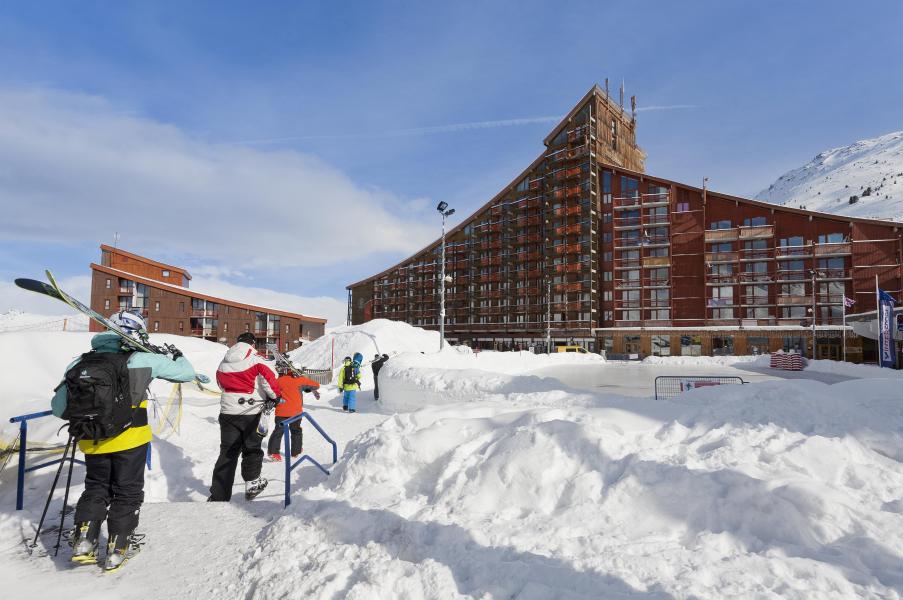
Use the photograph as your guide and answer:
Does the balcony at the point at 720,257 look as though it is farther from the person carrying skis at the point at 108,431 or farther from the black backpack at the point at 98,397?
the black backpack at the point at 98,397

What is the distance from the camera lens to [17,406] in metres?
6.97

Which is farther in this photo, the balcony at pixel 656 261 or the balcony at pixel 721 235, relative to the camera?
the balcony at pixel 656 261

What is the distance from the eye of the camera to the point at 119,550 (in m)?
3.66

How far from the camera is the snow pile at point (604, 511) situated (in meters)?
3.05

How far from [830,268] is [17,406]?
Result: 57864 mm

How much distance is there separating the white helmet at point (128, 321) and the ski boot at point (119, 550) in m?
1.70

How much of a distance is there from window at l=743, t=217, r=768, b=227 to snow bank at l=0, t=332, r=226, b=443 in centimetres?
5389

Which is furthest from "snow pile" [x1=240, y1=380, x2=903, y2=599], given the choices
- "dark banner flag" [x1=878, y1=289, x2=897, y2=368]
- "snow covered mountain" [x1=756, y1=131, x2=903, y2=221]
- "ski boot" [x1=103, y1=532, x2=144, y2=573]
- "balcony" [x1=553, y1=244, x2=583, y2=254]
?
"snow covered mountain" [x1=756, y1=131, x2=903, y2=221]

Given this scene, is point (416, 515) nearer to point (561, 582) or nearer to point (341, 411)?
point (561, 582)

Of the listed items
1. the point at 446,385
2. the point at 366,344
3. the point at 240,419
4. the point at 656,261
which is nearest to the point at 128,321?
the point at 240,419

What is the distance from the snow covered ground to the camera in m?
3.08

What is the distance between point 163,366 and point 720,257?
54.4 meters

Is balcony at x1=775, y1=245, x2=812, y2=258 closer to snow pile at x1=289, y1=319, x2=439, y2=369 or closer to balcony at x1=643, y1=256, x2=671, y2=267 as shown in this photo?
balcony at x1=643, y1=256, x2=671, y2=267

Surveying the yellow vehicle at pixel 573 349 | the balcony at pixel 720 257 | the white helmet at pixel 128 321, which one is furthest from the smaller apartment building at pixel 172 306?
the balcony at pixel 720 257
